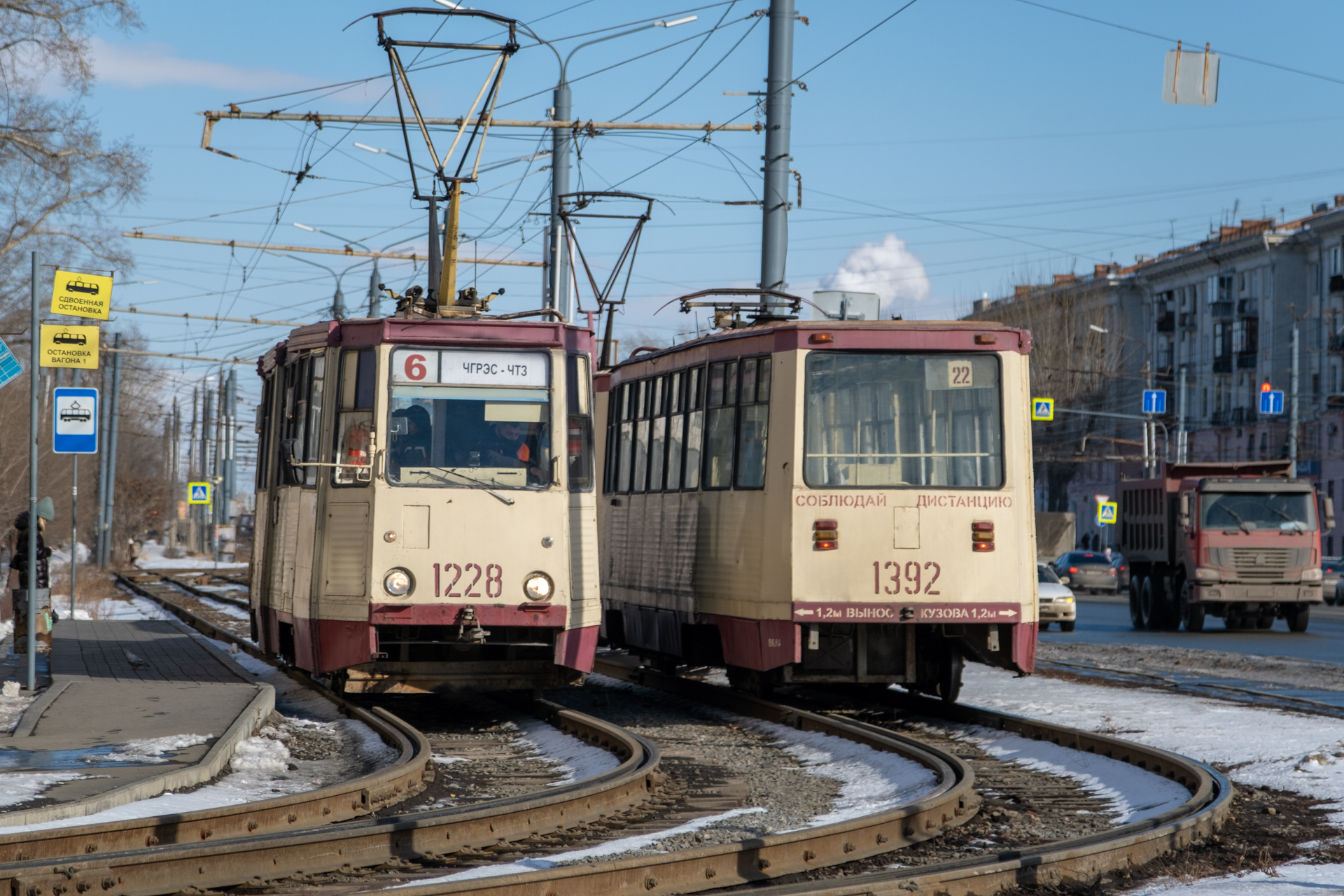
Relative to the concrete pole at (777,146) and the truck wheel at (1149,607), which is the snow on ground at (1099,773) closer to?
the concrete pole at (777,146)

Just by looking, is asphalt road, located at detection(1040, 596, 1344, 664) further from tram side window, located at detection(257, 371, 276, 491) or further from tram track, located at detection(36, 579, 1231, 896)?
tram track, located at detection(36, 579, 1231, 896)

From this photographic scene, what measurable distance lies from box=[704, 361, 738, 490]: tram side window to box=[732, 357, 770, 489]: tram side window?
5.9 inches

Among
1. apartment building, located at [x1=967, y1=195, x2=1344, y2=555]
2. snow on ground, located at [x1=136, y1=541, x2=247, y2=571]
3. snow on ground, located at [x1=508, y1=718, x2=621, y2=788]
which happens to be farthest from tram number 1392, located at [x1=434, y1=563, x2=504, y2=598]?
apartment building, located at [x1=967, y1=195, x2=1344, y2=555]

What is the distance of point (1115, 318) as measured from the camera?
84125 millimetres

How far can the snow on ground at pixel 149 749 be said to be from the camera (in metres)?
10.3

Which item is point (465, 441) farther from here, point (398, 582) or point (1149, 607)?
point (1149, 607)

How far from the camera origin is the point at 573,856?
26.2 ft

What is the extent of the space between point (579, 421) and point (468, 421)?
82 cm

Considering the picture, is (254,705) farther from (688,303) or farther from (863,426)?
(688,303)

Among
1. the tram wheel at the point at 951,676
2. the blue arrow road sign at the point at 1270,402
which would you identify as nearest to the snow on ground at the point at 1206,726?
the tram wheel at the point at 951,676

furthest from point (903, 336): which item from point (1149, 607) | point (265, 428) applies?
point (1149, 607)

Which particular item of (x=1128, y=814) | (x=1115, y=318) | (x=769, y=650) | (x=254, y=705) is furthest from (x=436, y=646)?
(x=1115, y=318)

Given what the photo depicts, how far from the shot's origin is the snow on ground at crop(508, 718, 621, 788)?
1113cm

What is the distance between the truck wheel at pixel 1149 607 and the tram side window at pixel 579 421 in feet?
74.1
